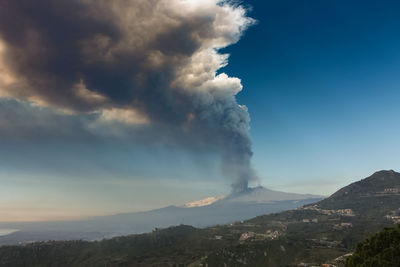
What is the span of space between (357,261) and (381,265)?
9578 millimetres

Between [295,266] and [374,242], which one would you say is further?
[295,266]

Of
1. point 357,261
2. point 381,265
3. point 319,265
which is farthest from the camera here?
point 319,265

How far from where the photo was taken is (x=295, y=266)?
199750mm

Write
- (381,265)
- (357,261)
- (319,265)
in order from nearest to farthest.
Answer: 1. (381,265)
2. (357,261)
3. (319,265)

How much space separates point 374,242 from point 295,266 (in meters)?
126

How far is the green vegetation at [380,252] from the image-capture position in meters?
78.1

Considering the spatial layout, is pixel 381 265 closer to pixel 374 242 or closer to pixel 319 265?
pixel 374 242

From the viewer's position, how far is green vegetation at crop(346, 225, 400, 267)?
7806cm

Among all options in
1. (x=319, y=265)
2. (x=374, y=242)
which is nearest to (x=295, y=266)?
(x=319, y=265)

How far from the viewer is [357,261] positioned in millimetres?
85562

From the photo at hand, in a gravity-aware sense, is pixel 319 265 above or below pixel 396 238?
below

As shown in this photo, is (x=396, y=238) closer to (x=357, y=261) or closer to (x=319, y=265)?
(x=357, y=261)

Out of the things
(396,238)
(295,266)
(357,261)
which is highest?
(396,238)

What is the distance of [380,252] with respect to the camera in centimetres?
8344
